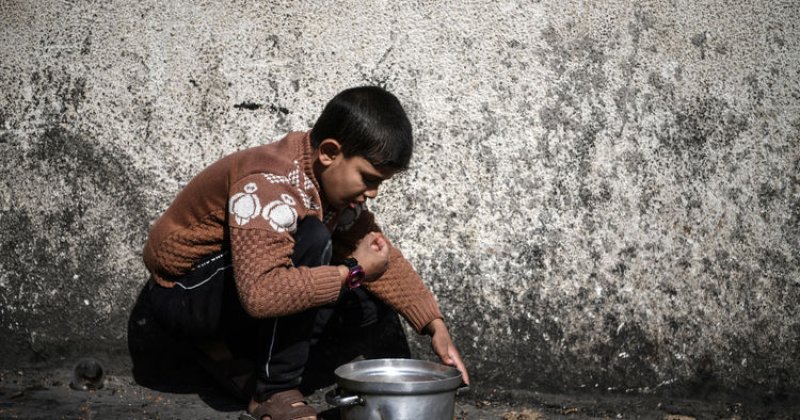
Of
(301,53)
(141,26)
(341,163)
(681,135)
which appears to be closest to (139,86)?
(141,26)

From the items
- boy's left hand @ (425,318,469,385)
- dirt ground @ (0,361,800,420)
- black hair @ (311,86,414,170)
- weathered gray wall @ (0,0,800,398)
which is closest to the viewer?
black hair @ (311,86,414,170)

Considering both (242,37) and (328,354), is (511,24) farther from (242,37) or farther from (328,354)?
(328,354)

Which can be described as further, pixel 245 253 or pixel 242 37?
pixel 242 37

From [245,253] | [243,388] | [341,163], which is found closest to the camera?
[245,253]

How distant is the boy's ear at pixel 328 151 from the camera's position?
1.88 metres

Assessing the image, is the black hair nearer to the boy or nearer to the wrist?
the boy

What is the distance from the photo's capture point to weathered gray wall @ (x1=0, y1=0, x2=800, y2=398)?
2270mm

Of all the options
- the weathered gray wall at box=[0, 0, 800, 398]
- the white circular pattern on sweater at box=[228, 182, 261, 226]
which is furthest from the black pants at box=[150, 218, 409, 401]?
the weathered gray wall at box=[0, 0, 800, 398]

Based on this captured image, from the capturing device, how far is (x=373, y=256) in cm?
193

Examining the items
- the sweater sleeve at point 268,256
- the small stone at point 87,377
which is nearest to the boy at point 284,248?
the sweater sleeve at point 268,256

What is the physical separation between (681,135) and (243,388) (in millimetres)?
1455

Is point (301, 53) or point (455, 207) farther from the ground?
point (301, 53)

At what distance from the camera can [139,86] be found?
233 centimetres

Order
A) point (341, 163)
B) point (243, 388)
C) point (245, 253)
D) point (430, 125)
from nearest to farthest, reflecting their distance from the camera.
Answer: point (245, 253) < point (341, 163) < point (243, 388) < point (430, 125)
